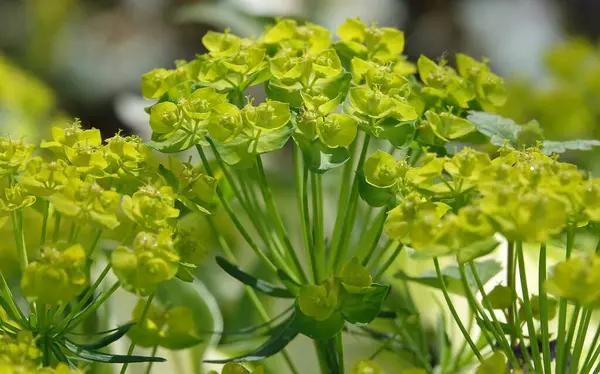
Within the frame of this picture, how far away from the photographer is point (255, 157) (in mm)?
517

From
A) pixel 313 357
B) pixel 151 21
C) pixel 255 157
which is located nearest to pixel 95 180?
pixel 255 157

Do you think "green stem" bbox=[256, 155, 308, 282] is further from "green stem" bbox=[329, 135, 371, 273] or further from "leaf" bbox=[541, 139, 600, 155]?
"leaf" bbox=[541, 139, 600, 155]

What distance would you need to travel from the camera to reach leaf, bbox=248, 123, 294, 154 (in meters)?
0.50

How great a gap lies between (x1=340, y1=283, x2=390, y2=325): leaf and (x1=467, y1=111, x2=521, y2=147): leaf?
0.47 feet

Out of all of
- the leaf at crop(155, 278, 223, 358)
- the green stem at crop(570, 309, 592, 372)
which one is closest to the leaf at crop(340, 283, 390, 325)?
the green stem at crop(570, 309, 592, 372)

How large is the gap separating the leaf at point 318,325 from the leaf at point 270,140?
0.10 meters

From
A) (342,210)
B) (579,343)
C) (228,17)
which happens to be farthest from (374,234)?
(228,17)

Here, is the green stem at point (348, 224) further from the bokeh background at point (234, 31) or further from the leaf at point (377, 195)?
the bokeh background at point (234, 31)

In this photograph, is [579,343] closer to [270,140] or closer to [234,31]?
[270,140]

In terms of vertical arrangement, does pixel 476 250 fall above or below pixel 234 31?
below

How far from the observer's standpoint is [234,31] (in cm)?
114

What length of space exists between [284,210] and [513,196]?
53cm

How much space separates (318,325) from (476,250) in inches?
4.6

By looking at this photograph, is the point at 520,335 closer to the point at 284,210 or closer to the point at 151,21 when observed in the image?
the point at 284,210
